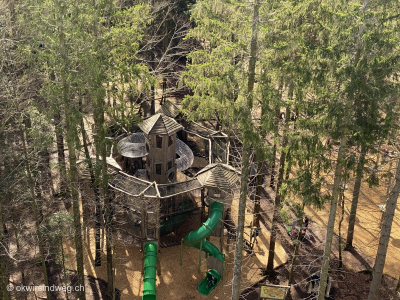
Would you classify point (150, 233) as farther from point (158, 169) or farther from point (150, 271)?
point (158, 169)

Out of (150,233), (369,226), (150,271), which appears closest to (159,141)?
(150,233)

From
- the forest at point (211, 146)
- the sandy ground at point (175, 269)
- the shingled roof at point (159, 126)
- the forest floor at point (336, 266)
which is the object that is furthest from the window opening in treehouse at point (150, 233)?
the forest floor at point (336, 266)

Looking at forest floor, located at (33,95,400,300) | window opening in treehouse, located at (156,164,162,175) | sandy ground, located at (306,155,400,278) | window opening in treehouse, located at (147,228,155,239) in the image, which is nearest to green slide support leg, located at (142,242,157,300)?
window opening in treehouse, located at (147,228,155,239)

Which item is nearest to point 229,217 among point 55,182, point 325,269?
point 325,269

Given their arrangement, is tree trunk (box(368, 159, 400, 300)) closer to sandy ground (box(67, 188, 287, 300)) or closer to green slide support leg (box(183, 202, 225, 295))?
Answer: sandy ground (box(67, 188, 287, 300))

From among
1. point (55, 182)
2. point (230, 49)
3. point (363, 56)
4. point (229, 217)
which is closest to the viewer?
point (363, 56)

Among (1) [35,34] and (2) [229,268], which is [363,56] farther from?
(2) [229,268]
